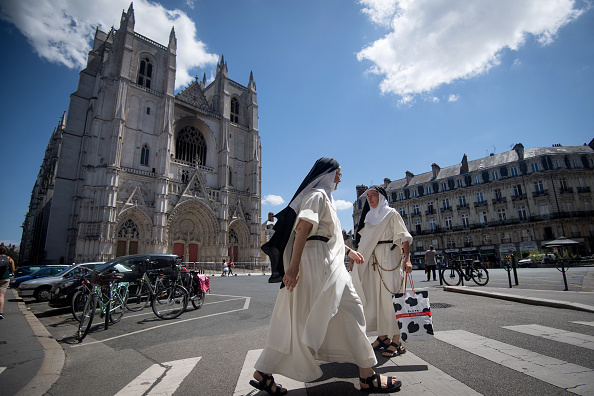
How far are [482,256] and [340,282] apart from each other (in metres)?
38.8

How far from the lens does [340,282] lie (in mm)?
2189

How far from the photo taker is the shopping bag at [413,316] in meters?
2.79

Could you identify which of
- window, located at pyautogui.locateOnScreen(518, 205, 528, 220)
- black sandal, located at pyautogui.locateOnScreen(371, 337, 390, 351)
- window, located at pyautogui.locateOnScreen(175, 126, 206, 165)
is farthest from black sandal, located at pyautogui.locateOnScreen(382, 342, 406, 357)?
window, located at pyautogui.locateOnScreen(518, 205, 528, 220)

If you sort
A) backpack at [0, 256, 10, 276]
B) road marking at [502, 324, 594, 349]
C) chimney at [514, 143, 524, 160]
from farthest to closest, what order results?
chimney at [514, 143, 524, 160] → backpack at [0, 256, 10, 276] → road marking at [502, 324, 594, 349]

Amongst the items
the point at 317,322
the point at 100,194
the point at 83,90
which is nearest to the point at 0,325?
the point at 317,322

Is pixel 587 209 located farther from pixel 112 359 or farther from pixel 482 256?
pixel 112 359

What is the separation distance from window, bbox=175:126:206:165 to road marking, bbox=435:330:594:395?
104 ft

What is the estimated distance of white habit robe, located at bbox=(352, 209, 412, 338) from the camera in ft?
10.4

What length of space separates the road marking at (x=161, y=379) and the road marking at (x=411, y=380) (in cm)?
56

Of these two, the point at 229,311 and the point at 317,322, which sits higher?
the point at 317,322

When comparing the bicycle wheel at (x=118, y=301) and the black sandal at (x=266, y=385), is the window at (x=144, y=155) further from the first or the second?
the black sandal at (x=266, y=385)

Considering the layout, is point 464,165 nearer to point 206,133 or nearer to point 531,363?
point 206,133

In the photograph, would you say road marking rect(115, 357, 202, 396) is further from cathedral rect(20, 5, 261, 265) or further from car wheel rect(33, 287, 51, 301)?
cathedral rect(20, 5, 261, 265)

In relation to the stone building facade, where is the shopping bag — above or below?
below
